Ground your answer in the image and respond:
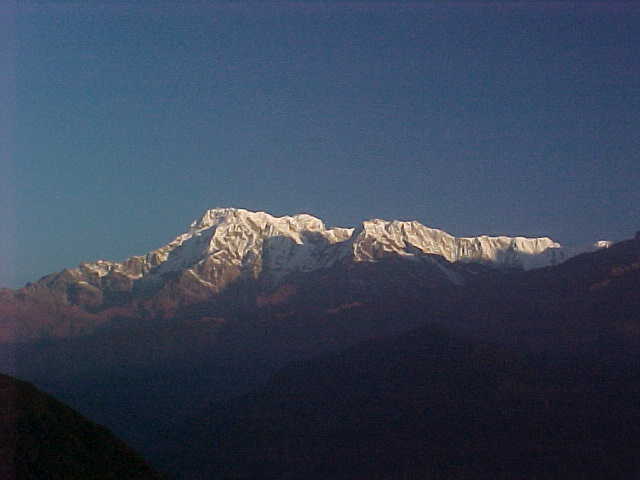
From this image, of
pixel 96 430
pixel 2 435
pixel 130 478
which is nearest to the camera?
pixel 2 435

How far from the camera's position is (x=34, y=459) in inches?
3782

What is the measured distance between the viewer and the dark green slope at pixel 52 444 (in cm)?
9400

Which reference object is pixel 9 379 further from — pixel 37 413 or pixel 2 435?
pixel 2 435

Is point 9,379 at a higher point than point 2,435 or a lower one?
higher

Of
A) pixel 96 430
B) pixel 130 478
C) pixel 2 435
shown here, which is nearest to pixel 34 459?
pixel 2 435

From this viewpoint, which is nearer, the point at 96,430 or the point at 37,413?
the point at 37,413

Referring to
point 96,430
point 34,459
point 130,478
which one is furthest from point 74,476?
point 96,430

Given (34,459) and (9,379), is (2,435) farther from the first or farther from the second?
(9,379)

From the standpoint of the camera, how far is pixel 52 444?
103438 mm

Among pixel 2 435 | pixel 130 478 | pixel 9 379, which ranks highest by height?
pixel 9 379

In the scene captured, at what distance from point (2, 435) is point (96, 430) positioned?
2477cm

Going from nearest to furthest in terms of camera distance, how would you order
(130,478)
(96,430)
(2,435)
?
(2,435), (130,478), (96,430)

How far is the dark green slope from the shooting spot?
3701 inches

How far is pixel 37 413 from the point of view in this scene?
362 ft
